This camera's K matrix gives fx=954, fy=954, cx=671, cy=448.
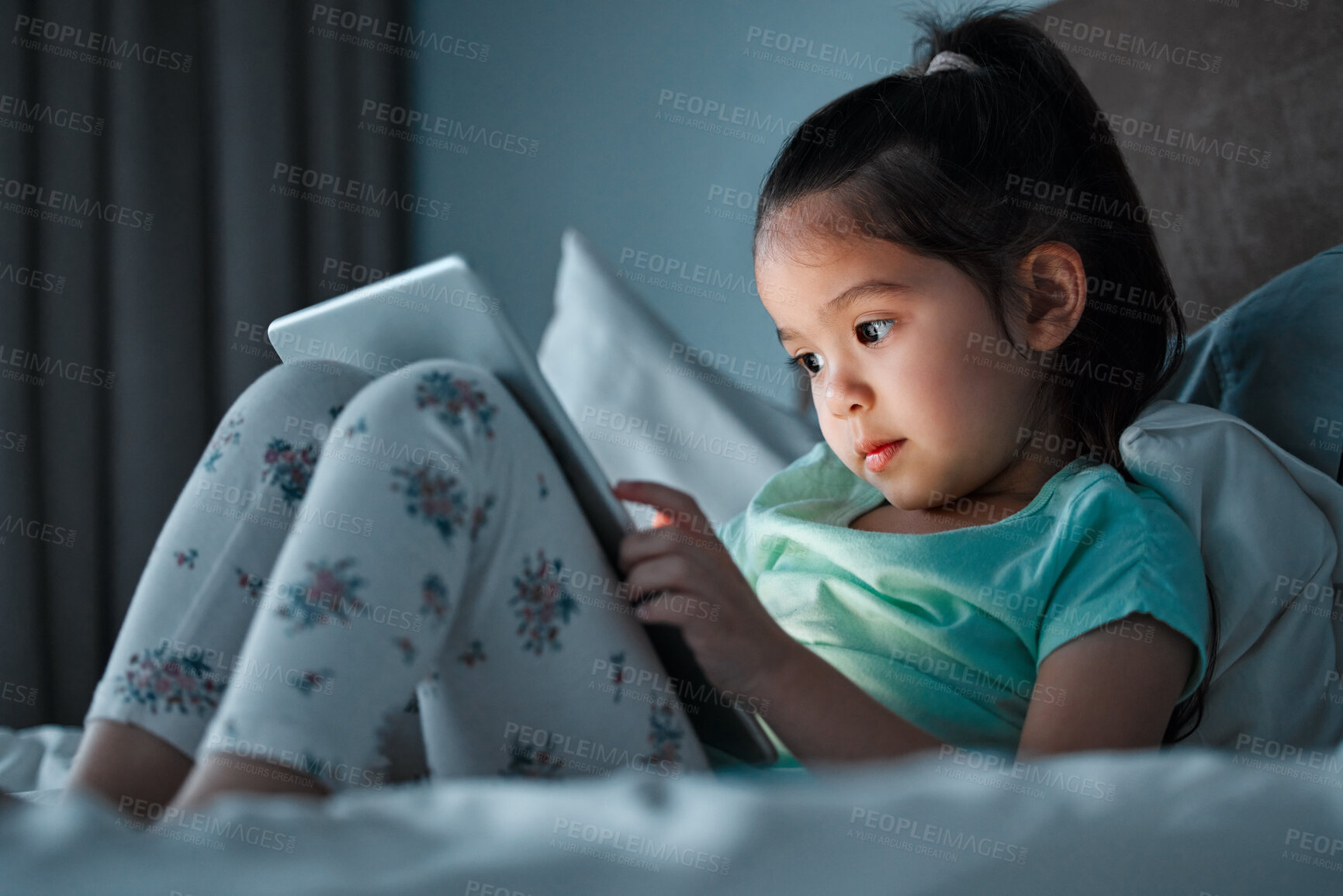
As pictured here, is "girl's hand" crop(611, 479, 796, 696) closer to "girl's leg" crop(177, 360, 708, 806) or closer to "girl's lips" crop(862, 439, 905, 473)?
"girl's leg" crop(177, 360, 708, 806)

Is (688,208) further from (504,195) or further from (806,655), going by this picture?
(806,655)

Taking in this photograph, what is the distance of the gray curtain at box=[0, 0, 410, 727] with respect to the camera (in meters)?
1.78

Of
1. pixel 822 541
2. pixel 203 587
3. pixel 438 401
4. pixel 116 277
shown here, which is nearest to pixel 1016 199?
pixel 822 541

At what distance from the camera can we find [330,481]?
1.52 ft

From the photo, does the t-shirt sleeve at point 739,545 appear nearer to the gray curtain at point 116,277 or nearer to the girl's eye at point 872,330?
the girl's eye at point 872,330

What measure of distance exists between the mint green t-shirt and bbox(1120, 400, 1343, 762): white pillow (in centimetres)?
4

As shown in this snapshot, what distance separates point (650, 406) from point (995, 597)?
0.68m

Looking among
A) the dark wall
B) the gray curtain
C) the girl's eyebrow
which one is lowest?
the gray curtain

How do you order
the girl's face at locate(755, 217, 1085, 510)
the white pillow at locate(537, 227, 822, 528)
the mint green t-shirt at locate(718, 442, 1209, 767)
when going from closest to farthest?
1. the mint green t-shirt at locate(718, 442, 1209, 767)
2. the girl's face at locate(755, 217, 1085, 510)
3. the white pillow at locate(537, 227, 822, 528)

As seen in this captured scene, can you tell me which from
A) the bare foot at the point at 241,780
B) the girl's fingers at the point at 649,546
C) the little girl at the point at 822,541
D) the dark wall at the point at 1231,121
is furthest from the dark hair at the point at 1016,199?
the bare foot at the point at 241,780

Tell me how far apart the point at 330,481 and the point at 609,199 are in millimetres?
1617

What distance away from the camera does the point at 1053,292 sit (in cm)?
82

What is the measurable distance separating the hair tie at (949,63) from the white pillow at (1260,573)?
1.25ft

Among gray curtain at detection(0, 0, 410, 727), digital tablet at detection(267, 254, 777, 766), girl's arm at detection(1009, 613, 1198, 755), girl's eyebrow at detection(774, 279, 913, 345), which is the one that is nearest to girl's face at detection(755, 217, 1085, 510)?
girl's eyebrow at detection(774, 279, 913, 345)
